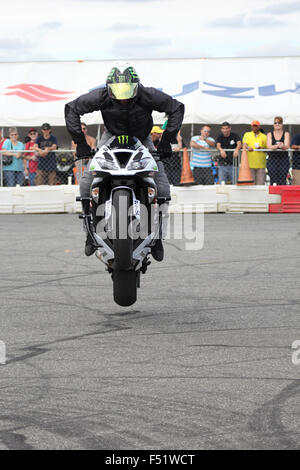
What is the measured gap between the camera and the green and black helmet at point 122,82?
310 inches

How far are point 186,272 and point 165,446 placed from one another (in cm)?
644

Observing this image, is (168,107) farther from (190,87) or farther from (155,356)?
(190,87)

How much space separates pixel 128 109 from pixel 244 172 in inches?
461

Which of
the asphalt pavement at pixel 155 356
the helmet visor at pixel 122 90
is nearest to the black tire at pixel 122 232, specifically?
the asphalt pavement at pixel 155 356

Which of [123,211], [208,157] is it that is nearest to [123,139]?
[123,211]

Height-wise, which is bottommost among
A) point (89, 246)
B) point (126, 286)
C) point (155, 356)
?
point (155, 356)

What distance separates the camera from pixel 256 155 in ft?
65.3

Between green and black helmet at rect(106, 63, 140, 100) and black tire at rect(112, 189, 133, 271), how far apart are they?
3.08 feet

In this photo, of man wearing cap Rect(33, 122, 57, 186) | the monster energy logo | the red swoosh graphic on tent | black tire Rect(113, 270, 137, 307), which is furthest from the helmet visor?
the red swoosh graphic on tent

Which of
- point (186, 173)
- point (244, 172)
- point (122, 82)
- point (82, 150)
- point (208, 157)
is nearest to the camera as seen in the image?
point (122, 82)

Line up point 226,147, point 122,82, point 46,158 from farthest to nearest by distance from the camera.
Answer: point 46,158
point 226,147
point 122,82

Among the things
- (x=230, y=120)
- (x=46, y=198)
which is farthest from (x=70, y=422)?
(x=230, y=120)

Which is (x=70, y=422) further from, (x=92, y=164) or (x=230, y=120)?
(x=230, y=120)

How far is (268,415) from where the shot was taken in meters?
4.96
